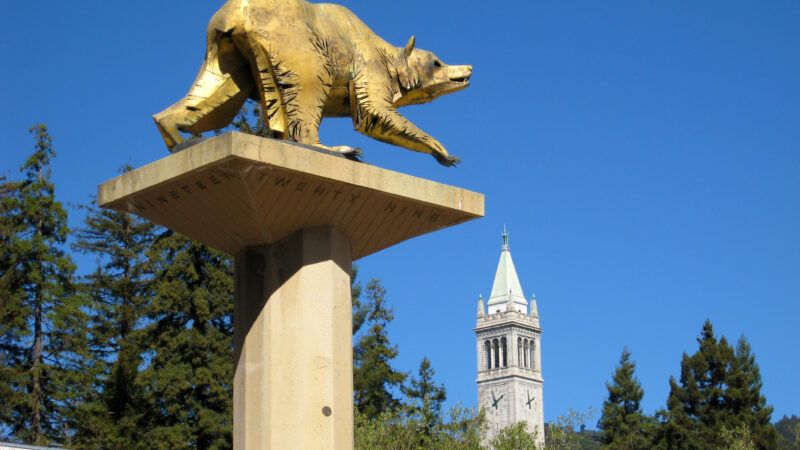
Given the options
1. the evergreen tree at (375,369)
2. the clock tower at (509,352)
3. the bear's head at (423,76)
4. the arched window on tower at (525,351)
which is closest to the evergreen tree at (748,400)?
the evergreen tree at (375,369)

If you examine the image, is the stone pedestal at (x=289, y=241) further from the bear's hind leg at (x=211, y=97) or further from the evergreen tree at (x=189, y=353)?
the evergreen tree at (x=189, y=353)

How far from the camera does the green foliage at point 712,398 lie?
5391cm

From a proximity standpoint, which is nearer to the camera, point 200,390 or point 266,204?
point 266,204

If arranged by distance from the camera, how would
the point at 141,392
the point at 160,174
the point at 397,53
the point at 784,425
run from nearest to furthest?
the point at 160,174 < the point at 397,53 < the point at 141,392 < the point at 784,425

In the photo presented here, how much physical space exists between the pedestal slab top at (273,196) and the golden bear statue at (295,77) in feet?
1.52

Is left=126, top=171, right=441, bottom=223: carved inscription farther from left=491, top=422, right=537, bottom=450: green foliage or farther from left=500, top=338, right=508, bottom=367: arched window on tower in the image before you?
left=500, top=338, right=508, bottom=367: arched window on tower

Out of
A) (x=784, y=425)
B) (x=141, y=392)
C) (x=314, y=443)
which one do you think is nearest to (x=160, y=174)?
(x=314, y=443)

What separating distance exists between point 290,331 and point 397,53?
140 inches

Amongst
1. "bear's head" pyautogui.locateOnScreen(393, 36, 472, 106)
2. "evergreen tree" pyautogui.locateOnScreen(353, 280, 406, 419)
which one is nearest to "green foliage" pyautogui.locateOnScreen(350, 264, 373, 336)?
"evergreen tree" pyautogui.locateOnScreen(353, 280, 406, 419)

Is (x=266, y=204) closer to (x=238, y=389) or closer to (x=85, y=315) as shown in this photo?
(x=238, y=389)

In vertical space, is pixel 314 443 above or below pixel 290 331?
below

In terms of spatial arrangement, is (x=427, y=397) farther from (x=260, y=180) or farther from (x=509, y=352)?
(x=509, y=352)

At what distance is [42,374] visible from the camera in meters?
36.9

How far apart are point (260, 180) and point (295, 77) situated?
4.99 ft
